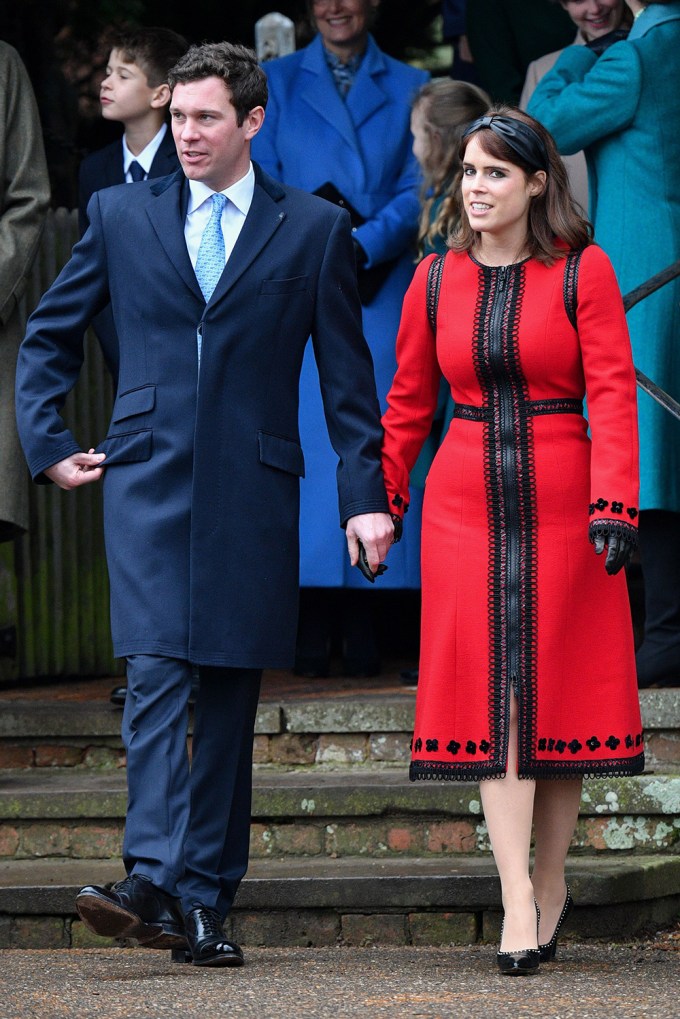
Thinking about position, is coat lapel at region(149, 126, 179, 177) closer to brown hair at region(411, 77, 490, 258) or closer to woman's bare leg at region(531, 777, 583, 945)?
brown hair at region(411, 77, 490, 258)

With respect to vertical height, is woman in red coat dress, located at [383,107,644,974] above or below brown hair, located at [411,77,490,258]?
below

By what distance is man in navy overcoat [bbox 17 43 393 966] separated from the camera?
153 inches

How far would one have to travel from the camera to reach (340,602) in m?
6.20

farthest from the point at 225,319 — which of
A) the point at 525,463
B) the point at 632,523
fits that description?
the point at 632,523

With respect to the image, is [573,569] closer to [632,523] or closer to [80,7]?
[632,523]

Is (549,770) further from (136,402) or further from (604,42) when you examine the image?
(604,42)

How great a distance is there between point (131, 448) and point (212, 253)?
1.56 ft

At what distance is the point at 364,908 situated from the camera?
4445 millimetres

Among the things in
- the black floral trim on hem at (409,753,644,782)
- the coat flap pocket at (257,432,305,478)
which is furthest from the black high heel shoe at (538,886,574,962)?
the coat flap pocket at (257,432,305,478)

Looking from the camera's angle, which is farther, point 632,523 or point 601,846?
point 601,846

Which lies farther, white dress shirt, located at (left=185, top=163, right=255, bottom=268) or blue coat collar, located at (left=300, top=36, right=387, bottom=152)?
blue coat collar, located at (left=300, top=36, right=387, bottom=152)

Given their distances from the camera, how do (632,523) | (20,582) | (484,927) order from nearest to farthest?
1. (632,523)
2. (484,927)
3. (20,582)

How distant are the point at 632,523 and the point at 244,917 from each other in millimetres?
1453

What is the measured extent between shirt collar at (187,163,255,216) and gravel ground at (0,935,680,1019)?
1.67 m
